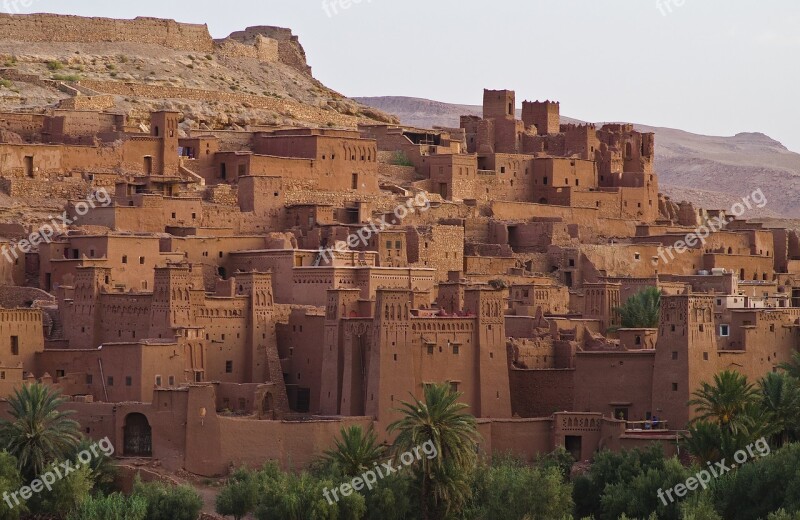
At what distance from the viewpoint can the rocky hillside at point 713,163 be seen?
108m

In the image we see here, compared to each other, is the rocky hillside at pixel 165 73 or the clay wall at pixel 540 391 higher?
the rocky hillside at pixel 165 73

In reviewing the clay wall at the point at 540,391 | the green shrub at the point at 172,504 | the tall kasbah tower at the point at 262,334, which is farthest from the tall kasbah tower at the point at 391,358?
the green shrub at the point at 172,504

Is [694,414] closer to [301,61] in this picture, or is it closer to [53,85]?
[53,85]

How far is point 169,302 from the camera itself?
46938 millimetres

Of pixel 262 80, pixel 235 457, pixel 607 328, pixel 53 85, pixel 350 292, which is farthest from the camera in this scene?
pixel 262 80

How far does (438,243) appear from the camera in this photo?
5616cm

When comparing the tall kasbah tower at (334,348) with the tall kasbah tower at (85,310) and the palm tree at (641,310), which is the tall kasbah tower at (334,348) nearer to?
the tall kasbah tower at (85,310)

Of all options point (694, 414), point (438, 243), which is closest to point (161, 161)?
point (438, 243)

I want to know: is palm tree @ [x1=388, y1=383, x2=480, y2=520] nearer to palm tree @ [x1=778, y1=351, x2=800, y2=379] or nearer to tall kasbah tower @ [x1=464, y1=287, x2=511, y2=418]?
tall kasbah tower @ [x1=464, y1=287, x2=511, y2=418]

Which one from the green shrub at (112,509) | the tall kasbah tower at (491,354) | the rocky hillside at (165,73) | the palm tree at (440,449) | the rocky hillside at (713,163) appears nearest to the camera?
the green shrub at (112,509)

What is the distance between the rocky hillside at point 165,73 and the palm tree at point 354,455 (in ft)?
68.0

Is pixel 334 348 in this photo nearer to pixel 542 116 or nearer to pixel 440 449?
pixel 440 449

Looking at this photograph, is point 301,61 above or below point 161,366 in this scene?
above

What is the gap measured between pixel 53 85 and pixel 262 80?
10.7 m
